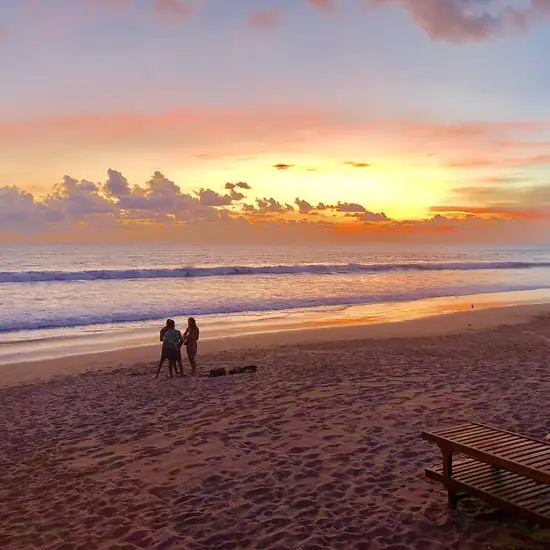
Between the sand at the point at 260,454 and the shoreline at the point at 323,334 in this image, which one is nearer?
the sand at the point at 260,454

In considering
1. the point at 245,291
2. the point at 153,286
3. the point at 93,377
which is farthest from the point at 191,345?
the point at 153,286

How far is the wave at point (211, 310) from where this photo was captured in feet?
86.2

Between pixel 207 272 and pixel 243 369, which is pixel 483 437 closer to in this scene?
pixel 243 369

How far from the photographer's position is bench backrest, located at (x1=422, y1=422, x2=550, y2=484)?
5.59 metres

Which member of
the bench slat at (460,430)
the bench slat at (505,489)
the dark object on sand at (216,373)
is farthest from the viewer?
the dark object on sand at (216,373)

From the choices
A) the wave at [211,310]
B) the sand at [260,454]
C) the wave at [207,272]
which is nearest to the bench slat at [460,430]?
the sand at [260,454]

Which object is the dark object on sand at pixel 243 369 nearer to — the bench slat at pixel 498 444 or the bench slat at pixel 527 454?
the bench slat at pixel 498 444

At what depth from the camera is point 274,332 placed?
2244 centimetres

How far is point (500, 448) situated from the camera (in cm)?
611

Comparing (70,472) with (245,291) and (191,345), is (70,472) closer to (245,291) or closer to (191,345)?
(191,345)

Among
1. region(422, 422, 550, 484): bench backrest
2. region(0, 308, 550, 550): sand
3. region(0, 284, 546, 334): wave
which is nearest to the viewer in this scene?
region(422, 422, 550, 484): bench backrest

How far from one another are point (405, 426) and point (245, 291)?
117 ft

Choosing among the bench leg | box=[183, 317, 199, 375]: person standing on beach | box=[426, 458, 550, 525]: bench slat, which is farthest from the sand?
box=[183, 317, 199, 375]: person standing on beach

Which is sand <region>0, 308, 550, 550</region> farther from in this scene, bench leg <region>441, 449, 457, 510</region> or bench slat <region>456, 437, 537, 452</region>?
bench slat <region>456, 437, 537, 452</region>
